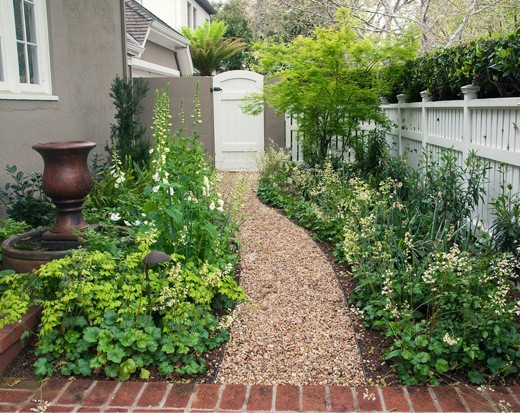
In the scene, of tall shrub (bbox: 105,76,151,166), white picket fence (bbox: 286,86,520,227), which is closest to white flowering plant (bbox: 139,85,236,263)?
white picket fence (bbox: 286,86,520,227)

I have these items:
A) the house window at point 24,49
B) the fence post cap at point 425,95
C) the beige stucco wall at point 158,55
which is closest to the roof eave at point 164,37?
the beige stucco wall at point 158,55

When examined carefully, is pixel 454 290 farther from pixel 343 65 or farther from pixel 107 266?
pixel 343 65

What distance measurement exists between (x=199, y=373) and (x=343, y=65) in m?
6.03

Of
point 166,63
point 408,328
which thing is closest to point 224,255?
point 408,328

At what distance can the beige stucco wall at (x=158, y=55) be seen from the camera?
14094 mm

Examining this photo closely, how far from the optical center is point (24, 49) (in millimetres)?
6043

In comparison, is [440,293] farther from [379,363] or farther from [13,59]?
[13,59]

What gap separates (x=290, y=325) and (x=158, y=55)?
1257 cm

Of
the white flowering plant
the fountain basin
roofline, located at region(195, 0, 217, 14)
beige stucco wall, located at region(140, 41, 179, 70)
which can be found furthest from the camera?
roofline, located at region(195, 0, 217, 14)

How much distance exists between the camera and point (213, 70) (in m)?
23.4

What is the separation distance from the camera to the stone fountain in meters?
4.45

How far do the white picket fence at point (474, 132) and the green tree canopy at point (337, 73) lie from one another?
0.67 meters

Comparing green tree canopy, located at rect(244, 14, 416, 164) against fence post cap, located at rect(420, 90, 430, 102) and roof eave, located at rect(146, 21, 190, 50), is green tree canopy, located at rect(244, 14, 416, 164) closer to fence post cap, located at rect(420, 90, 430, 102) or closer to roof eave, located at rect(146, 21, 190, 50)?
fence post cap, located at rect(420, 90, 430, 102)

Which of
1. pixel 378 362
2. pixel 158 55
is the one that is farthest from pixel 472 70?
pixel 158 55
